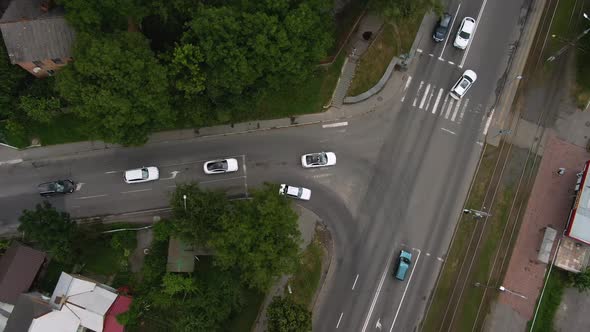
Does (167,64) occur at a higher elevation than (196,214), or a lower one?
higher

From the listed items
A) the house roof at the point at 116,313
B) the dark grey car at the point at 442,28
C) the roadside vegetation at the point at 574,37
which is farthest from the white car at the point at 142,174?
the roadside vegetation at the point at 574,37

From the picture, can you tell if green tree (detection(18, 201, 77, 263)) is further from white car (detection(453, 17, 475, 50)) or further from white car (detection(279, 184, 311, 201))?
white car (detection(453, 17, 475, 50))

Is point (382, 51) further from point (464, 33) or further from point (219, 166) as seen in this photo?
point (219, 166)

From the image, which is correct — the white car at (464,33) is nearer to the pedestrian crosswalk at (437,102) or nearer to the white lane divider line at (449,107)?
the pedestrian crosswalk at (437,102)

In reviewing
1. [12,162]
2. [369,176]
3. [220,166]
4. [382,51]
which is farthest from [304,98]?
[12,162]

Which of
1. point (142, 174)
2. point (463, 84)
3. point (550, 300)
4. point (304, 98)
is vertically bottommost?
point (142, 174)

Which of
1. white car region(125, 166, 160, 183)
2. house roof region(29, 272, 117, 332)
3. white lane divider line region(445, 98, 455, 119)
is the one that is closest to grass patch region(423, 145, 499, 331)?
white lane divider line region(445, 98, 455, 119)

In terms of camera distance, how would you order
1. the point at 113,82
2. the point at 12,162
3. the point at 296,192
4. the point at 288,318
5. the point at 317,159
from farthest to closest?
the point at 317,159, the point at 12,162, the point at 296,192, the point at 288,318, the point at 113,82
